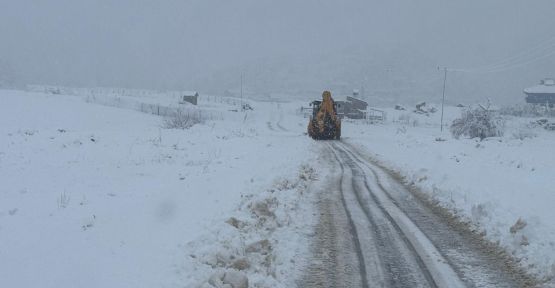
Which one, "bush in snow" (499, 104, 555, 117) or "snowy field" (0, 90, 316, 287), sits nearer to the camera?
"snowy field" (0, 90, 316, 287)

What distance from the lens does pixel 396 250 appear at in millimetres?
7738

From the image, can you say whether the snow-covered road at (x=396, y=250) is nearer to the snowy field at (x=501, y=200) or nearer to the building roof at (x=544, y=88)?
the snowy field at (x=501, y=200)

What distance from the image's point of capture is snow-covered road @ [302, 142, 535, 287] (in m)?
6.53

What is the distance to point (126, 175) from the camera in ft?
43.0

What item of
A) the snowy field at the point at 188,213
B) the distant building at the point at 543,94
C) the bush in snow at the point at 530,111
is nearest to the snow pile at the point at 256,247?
the snowy field at the point at 188,213

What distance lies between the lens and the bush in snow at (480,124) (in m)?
47.4

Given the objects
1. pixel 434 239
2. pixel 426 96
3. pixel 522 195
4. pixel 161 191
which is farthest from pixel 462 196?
pixel 426 96

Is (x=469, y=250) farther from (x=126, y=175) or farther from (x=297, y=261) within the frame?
(x=126, y=175)

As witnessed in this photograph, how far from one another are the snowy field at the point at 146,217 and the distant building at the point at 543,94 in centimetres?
10427

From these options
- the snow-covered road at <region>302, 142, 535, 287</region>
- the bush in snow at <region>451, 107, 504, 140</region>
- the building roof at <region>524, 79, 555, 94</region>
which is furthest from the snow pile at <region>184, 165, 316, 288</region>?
the building roof at <region>524, 79, 555, 94</region>

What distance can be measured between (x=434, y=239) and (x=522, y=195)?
3.80 meters

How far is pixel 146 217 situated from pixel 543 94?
114447 millimetres

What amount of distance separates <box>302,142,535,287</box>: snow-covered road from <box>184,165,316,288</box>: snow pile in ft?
1.17

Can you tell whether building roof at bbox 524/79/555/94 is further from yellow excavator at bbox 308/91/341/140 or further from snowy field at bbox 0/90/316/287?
snowy field at bbox 0/90/316/287
